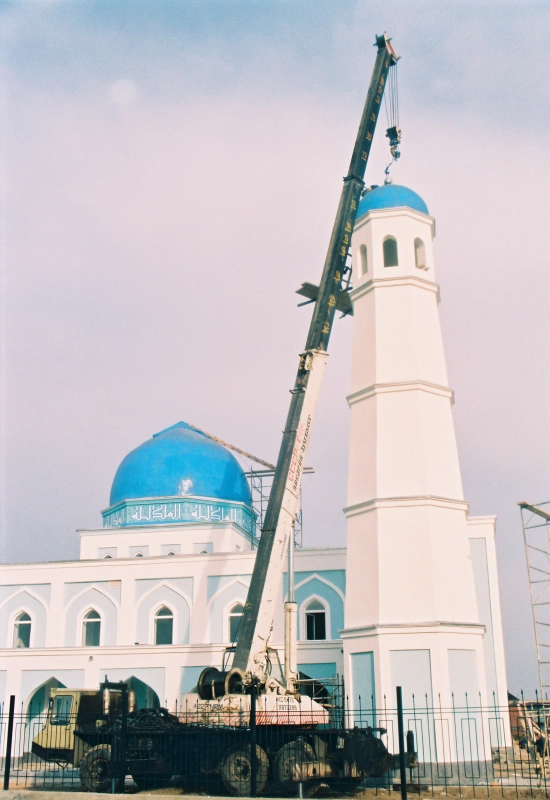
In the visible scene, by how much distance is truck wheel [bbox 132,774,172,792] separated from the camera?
15406 mm

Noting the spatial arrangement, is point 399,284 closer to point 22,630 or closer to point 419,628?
point 419,628

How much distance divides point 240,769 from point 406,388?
10.0 m

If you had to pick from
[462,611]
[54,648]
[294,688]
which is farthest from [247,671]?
[54,648]

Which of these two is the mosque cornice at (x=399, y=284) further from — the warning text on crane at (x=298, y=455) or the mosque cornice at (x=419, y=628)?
the mosque cornice at (x=419, y=628)

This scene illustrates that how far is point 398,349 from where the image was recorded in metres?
21.5

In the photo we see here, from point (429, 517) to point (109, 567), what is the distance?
12.9 m

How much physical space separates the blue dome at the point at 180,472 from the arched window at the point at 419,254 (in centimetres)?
1417

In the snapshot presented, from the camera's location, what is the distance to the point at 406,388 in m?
20.9

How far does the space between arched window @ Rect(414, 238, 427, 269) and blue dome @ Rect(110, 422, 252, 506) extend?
14.2 m

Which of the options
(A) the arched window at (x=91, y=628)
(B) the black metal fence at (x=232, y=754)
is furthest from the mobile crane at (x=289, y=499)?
(A) the arched window at (x=91, y=628)

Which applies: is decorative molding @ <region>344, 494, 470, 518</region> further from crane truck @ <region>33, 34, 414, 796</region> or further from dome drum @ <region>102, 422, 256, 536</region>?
dome drum @ <region>102, 422, 256, 536</region>

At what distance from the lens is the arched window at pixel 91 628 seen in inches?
1102

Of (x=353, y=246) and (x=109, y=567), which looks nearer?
(x=353, y=246)

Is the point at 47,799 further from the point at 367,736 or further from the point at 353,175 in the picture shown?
the point at 353,175
